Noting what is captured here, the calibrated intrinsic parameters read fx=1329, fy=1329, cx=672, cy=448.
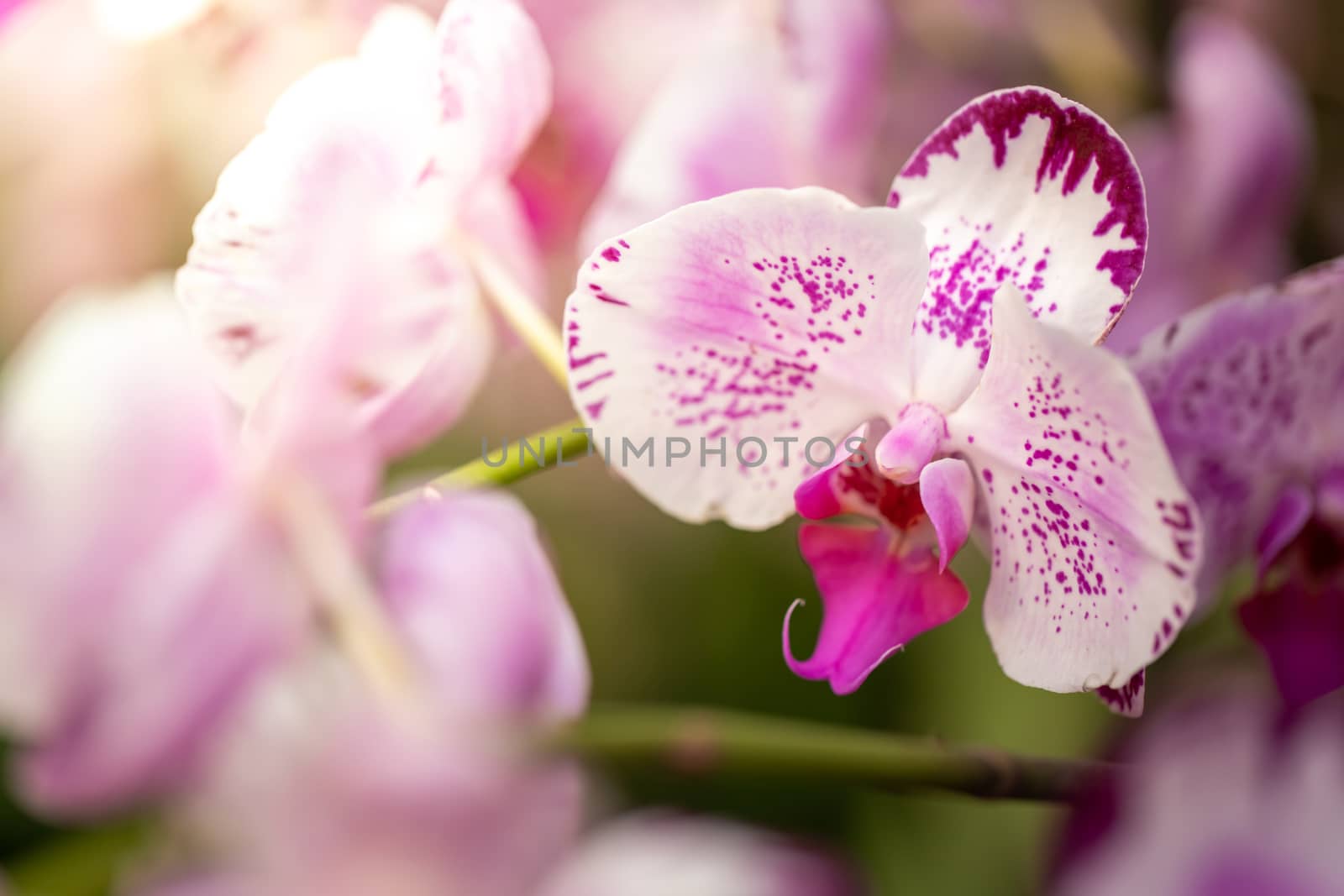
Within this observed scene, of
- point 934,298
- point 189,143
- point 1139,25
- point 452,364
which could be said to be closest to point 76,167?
point 189,143

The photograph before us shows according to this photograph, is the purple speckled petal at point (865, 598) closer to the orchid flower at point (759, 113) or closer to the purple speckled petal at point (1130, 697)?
the purple speckled petal at point (1130, 697)

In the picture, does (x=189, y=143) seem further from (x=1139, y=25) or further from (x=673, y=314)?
(x=1139, y=25)

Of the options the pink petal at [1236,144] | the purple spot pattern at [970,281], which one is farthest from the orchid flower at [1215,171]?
the purple spot pattern at [970,281]

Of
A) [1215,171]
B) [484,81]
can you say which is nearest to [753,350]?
[484,81]

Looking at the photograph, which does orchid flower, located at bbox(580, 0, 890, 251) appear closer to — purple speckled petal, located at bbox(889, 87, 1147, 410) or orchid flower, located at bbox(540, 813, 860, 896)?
purple speckled petal, located at bbox(889, 87, 1147, 410)

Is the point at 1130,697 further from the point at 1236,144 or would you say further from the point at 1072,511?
the point at 1236,144
